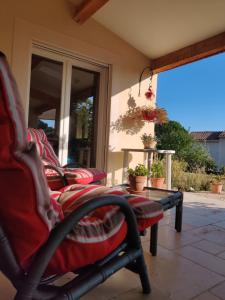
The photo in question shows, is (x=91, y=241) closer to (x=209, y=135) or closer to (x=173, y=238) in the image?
(x=173, y=238)

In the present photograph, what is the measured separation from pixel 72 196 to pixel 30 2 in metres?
3.00

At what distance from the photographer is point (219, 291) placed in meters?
1.42

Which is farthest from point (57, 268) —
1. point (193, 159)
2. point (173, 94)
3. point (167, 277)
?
point (173, 94)

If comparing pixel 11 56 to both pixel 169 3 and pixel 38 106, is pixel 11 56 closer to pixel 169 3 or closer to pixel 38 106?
pixel 38 106

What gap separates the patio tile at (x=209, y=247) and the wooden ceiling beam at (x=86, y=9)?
2.77 m

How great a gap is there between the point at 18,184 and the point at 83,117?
11.2 feet

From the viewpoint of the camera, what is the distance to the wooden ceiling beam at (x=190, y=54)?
3.46 m

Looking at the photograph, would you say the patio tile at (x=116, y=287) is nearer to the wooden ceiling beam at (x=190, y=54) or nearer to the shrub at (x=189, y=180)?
the wooden ceiling beam at (x=190, y=54)

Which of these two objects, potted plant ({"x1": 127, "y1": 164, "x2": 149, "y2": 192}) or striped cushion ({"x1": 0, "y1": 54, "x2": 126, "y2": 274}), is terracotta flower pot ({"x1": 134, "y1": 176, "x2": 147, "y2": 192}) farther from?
striped cushion ({"x1": 0, "y1": 54, "x2": 126, "y2": 274})

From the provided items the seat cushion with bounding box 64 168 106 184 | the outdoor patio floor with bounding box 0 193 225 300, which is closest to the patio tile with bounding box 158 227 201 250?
the outdoor patio floor with bounding box 0 193 225 300

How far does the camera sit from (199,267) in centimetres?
170

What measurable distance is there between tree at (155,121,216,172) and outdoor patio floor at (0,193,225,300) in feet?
18.6

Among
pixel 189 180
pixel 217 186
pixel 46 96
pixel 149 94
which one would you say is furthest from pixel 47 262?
pixel 189 180

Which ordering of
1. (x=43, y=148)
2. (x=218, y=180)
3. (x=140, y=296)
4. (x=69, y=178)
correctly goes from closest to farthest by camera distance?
(x=140, y=296), (x=69, y=178), (x=43, y=148), (x=218, y=180)
